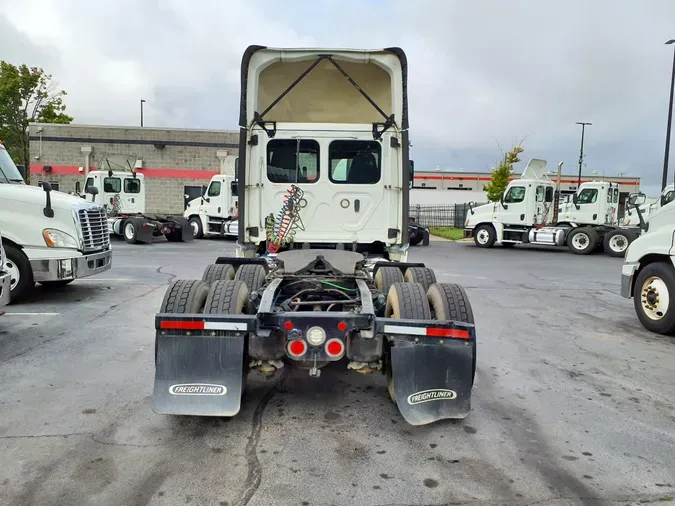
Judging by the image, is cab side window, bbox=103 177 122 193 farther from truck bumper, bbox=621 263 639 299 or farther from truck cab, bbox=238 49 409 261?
truck bumper, bbox=621 263 639 299

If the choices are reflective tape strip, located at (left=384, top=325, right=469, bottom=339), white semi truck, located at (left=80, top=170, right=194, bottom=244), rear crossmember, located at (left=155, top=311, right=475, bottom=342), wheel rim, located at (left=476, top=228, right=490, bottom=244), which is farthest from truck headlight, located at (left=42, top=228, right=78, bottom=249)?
wheel rim, located at (left=476, top=228, right=490, bottom=244)

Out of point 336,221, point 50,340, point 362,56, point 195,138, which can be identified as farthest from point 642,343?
point 195,138

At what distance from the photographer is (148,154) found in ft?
101

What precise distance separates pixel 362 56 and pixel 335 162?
1341 mm

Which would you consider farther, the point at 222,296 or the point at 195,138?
the point at 195,138

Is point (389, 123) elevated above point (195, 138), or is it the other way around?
point (195, 138)

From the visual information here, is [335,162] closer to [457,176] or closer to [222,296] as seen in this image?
[222,296]

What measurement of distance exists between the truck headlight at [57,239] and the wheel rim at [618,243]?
1745 cm

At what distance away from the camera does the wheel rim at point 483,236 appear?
2266cm

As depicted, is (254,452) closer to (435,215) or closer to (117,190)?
(117,190)

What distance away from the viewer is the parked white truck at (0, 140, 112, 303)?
8445 millimetres

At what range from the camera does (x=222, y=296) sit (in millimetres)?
4250

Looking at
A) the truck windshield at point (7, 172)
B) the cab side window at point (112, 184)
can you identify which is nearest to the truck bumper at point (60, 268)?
the truck windshield at point (7, 172)

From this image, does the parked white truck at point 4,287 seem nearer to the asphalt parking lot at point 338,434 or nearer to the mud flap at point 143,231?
the asphalt parking lot at point 338,434
